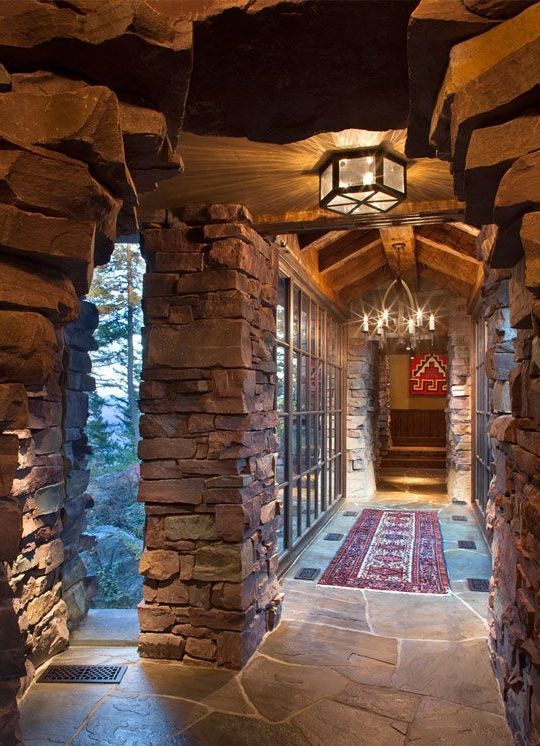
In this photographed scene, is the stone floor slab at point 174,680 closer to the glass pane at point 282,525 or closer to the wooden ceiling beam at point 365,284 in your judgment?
the glass pane at point 282,525

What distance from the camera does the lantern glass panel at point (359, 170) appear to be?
257 centimetres

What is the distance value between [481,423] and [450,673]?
Answer: 11.7ft

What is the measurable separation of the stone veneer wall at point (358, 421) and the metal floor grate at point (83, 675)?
545 centimetres

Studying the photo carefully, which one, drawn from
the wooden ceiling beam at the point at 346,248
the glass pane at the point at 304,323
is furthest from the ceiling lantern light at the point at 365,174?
the wooden ceiling beam at the point at 346,248

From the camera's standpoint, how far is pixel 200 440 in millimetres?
3129

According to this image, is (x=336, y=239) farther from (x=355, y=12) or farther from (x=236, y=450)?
(x=355, y=12)

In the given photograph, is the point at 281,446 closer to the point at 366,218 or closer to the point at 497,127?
the point at 366,218

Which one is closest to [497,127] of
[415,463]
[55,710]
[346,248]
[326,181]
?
[326,181]

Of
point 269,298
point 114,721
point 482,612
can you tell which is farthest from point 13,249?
point 482,612

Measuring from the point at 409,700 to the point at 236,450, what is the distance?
55.6 inches

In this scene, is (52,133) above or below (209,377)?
above

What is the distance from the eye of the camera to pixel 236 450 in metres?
3.08

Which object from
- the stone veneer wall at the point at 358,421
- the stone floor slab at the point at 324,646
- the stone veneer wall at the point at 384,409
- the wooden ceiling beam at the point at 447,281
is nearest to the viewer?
the stone floor slab at the point at 324,646

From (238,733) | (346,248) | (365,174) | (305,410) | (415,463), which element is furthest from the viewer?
(415,463)
